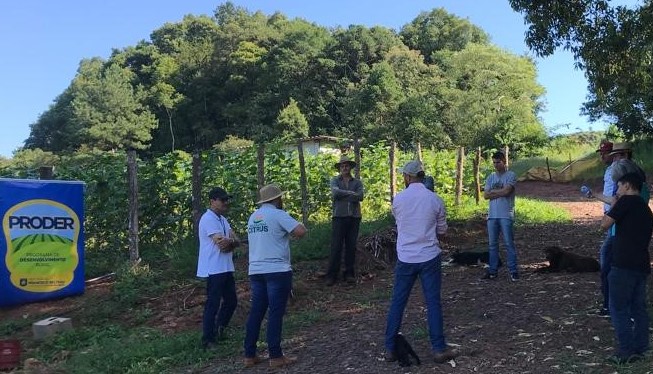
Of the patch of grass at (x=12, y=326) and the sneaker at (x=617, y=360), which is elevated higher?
the sneaker at (x=617, y=360)

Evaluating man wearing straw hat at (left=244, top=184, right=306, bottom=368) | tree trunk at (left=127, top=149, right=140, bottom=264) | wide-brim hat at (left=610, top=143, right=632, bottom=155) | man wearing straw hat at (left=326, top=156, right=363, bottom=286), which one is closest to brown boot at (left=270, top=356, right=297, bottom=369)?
man wearing straw hat at (left=244, top=184, right=306, bottom=368)

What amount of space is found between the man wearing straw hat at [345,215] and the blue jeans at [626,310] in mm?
3959

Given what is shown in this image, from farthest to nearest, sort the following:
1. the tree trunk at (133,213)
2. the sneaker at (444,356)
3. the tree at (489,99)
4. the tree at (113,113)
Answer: the tree at (113,113) → the tree at (489,99) → the tree trunk at (133,213) → the sneaker at (444,356)

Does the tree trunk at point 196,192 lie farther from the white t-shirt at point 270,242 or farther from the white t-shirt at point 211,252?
the white t-shirt at point 270,242

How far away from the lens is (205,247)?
5.93 m

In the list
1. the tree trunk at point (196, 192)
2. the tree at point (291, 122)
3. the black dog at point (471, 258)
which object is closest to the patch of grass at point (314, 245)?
the tree trunk at point (196, 192)

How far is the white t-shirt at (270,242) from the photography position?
5.15 metres

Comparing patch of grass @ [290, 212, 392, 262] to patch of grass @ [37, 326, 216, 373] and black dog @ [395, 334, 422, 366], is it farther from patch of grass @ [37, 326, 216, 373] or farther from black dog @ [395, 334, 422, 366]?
black dog @ [395, 334, 422, 366]

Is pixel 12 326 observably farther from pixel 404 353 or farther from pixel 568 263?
pixel 568 263

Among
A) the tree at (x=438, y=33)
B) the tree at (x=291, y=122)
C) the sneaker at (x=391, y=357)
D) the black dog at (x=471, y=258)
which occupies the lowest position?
the sneaker at (x=391, y=357)

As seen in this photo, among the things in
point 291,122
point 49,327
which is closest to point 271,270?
point 49,327

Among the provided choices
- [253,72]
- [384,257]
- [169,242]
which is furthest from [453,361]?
[253,72]

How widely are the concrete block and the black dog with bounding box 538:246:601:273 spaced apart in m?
6.00

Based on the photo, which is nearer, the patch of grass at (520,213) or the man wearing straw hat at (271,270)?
the man wearing straw hat at (271,270)
